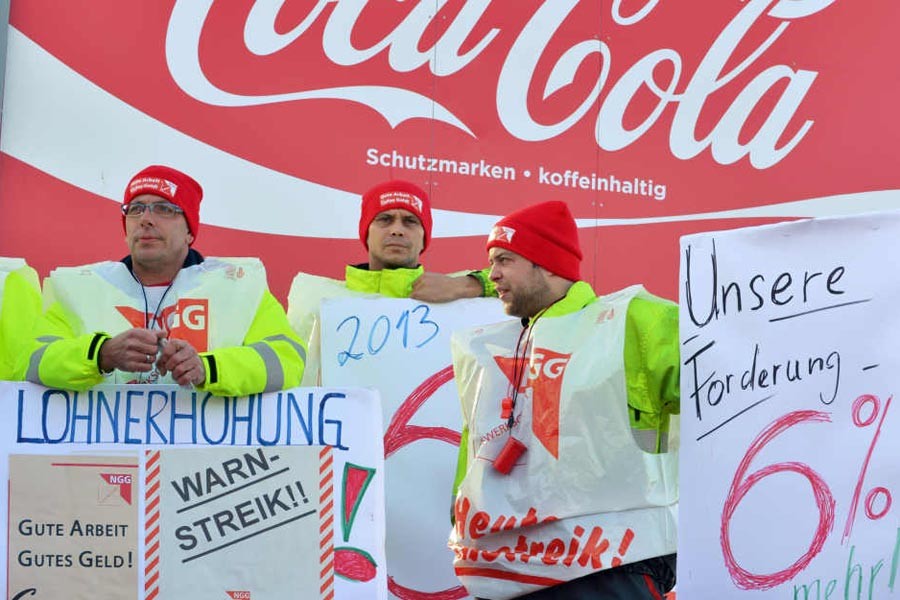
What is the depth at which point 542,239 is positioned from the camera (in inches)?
192

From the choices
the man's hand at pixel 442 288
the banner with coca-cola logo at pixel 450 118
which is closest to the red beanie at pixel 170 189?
the banner with coca-cola logo at pixel 450 118

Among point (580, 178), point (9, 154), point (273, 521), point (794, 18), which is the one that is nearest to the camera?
point (273, 521)

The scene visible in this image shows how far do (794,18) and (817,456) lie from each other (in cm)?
346

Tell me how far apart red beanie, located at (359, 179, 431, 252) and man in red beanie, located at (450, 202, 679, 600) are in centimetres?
131

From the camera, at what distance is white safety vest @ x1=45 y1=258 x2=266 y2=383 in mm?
4707

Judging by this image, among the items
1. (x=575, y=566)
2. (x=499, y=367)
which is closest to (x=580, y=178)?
(x=499, y=367)

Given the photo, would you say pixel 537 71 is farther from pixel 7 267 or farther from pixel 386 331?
pixel 7 267

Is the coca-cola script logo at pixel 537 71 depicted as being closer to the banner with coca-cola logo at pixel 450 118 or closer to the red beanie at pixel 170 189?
the banner with coca-cola logo at pixel 450 118

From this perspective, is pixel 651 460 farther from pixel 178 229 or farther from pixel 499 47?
pixel 499 47

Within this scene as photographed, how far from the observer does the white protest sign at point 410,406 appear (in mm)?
5621

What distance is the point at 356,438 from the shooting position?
4.54 meters

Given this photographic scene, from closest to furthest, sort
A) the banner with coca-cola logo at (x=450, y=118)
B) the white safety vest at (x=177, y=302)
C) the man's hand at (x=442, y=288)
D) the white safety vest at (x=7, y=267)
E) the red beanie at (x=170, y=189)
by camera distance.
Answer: the white safety vest at (x=177, y=302) → the white safety vest at (x=7, y=267) → the red beanie at (x=170, y=189) → the banner with coca-cola logo at (x=450, y=118) → the man's hand at (x=442, y=288)

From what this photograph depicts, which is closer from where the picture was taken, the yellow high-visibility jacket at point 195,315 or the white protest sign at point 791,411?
the white protest sign at point 791,411

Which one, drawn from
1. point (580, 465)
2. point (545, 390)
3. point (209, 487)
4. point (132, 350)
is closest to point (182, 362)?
point (132, 350)
